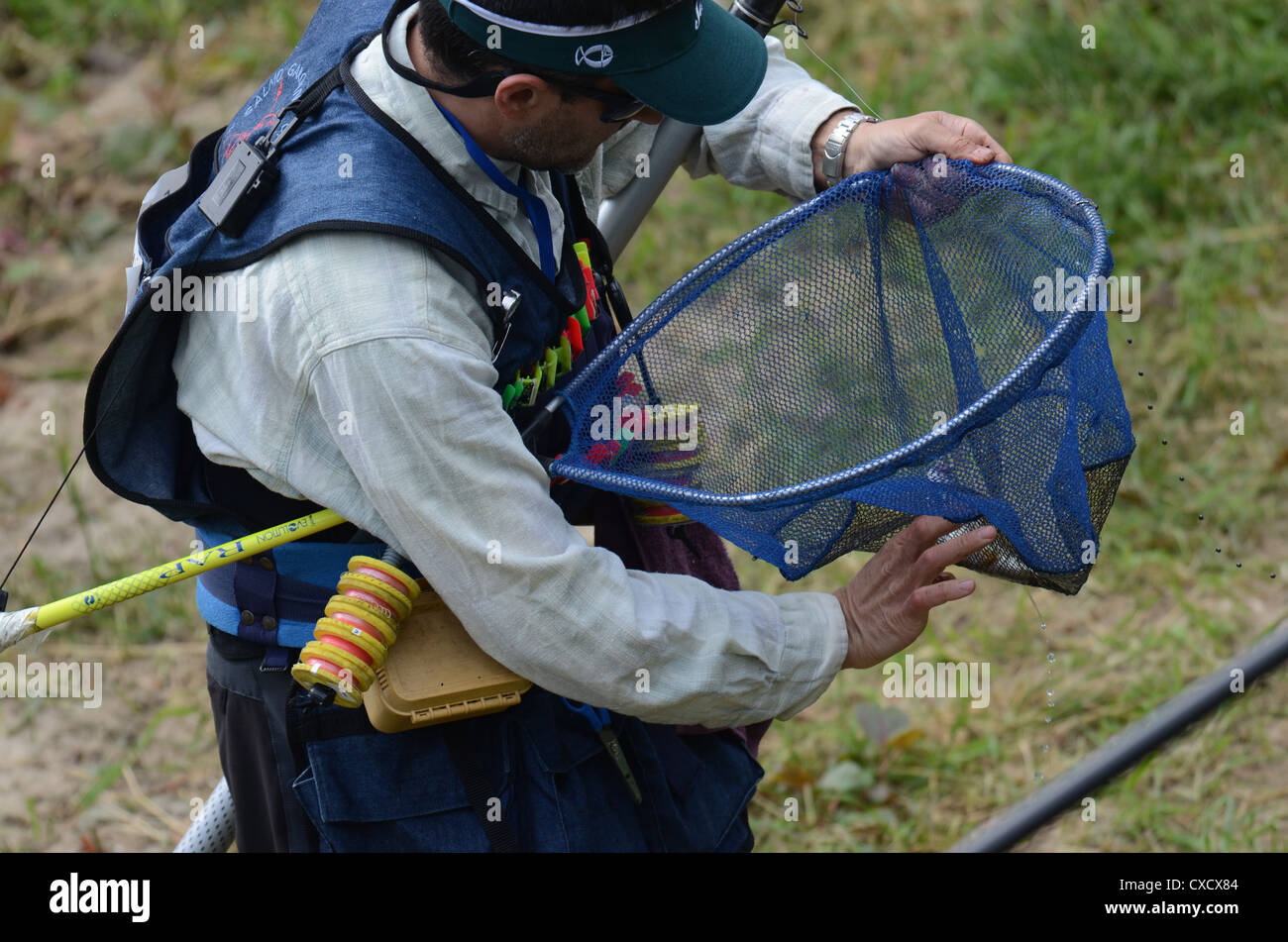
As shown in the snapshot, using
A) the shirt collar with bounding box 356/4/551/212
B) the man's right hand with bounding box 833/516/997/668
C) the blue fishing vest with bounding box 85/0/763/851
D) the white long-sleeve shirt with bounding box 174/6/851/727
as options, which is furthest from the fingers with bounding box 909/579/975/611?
the shirt collar with bounding box 356/4/551/212

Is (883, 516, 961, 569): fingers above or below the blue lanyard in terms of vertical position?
below

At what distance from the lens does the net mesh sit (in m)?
1.89

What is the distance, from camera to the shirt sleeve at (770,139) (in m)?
2.25

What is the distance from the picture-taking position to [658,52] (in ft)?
5.66

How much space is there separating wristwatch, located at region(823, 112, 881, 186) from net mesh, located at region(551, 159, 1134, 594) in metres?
0.14

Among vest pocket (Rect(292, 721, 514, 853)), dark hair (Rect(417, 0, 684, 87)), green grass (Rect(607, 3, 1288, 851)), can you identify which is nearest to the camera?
dark hair (Rect(417, 0, 684, 87))

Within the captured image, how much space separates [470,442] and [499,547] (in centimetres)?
14

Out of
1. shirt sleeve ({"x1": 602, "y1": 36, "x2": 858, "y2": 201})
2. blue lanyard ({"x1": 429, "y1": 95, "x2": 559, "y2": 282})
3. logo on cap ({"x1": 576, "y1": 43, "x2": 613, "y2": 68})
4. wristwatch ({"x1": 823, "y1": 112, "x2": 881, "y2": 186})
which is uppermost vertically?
shirt sleeve ({"x1": 602, "y1": 36, "x2": 858, "y2": 201})

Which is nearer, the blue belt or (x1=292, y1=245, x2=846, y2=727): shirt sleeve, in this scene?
(x1=292, y1=245, x2=846, y2=727): shirt sleeve

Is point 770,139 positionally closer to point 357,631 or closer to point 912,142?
point 912,142

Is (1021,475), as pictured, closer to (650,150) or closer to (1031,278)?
(1031,278)

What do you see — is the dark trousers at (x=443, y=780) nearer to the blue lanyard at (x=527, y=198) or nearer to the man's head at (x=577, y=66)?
the blue lanyard at (x=527, y=198)

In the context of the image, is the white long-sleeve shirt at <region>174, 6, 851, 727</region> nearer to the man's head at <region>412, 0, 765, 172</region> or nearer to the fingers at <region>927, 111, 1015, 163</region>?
the man's head at <region>412, 0, 765, 172</region>

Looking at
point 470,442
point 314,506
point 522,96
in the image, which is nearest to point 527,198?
point 522,96
